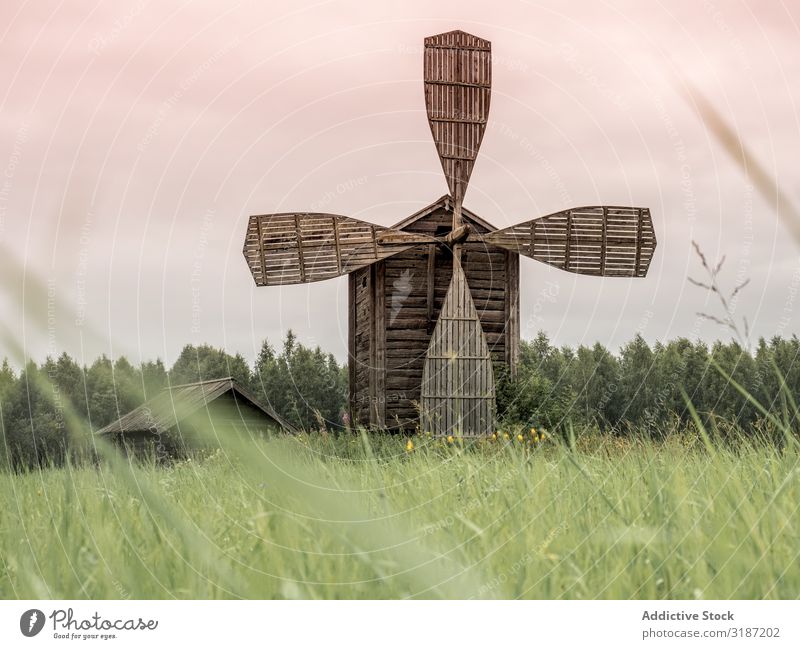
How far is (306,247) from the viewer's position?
44.6ft

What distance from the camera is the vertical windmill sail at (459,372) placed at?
1321cm

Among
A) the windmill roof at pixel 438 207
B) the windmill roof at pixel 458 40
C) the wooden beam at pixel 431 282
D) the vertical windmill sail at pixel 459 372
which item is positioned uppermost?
the windmill roof at pixel 458 40

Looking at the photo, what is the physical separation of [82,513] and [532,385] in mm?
11810

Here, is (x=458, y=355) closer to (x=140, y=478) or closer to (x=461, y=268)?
(x=461, y=268)

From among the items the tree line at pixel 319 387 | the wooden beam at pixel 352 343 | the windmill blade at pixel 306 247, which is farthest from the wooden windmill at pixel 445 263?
the tree line at pixel 319 387

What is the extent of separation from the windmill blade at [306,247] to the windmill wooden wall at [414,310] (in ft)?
2.43

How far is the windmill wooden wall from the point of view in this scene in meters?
14.2

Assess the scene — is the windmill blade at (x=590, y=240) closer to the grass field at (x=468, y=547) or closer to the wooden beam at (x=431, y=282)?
the wooden beam at (x=431, y=282)

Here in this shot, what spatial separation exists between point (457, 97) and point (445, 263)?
2876 mm

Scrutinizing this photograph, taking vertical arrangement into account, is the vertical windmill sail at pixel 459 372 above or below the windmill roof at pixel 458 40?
below

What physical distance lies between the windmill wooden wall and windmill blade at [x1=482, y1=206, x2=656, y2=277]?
30.4 inches

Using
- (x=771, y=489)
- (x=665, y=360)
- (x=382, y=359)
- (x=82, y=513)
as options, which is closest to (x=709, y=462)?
(x=771, y=489)

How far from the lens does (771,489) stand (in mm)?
2988
